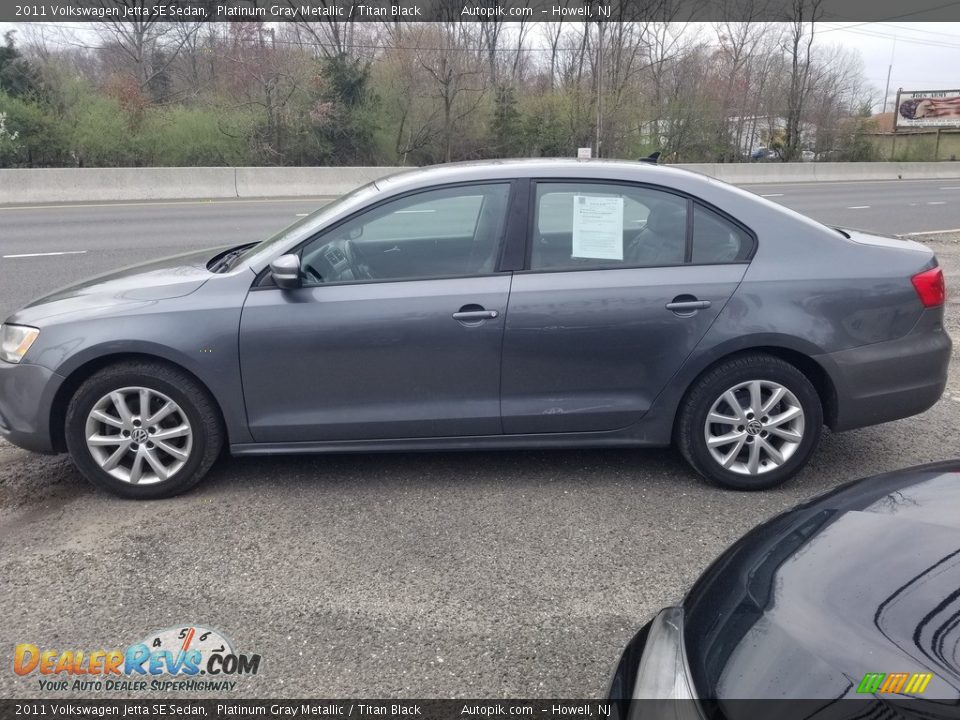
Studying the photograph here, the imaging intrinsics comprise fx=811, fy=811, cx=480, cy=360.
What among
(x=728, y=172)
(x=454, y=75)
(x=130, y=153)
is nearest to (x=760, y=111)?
(x=728, y=172)

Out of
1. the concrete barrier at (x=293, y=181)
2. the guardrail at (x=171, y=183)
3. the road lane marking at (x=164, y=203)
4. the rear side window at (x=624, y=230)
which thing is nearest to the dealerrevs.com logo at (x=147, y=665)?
the rear side window at (x=624, y=230)

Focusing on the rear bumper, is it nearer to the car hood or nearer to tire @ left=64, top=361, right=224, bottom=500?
tire @ left=64, top=361, right=224, bottom=500

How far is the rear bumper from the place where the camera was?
159 inches

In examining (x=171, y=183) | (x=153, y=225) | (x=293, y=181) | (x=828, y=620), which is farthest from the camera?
(x=293, y=181)

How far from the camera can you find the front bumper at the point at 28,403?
383 cm

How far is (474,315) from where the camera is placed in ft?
12.8

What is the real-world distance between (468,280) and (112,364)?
1.75 meters

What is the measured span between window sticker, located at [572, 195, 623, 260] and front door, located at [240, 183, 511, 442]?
0.39 meters

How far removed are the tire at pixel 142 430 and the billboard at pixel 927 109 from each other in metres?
49.4

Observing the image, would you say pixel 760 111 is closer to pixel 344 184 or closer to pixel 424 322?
pixel 344 184

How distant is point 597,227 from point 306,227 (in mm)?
1485

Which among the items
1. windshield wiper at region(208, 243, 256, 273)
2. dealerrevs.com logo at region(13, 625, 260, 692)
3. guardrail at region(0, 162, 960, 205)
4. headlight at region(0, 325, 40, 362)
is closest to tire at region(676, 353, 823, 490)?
dealerrevs.com logo at region(13, 625, 260, 692)

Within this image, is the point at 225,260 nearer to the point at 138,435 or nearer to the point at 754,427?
the point at 138,435

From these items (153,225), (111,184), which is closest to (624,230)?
(153,225)
